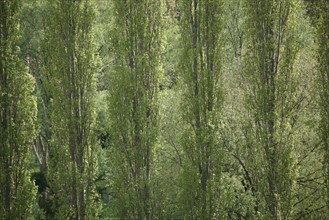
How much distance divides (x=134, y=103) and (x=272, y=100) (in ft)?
13.9

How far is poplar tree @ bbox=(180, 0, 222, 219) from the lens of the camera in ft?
47.6

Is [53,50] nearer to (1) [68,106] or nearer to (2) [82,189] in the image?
(1) [68,106]

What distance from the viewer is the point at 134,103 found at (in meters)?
15.2

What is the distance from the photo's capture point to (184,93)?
50.1 ft

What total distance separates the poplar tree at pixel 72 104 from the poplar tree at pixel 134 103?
0.78 meters

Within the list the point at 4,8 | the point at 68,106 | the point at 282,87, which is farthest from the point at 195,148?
the point at 4,8

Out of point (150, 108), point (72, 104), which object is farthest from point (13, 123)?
point (150, 108)

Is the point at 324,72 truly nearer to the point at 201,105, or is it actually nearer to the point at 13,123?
the point at 201,105

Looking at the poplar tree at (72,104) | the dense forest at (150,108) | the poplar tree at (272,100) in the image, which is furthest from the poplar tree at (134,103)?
the poplar tree at (272,100)

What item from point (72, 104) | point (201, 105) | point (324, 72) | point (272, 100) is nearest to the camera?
point (324, 72)

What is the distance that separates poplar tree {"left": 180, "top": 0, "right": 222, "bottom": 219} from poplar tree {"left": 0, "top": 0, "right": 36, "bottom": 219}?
189 inches

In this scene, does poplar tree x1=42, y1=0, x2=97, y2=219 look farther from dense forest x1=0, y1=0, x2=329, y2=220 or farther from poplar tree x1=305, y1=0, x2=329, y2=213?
poplar tree x1=305, y1=0, x2=329, y2=213

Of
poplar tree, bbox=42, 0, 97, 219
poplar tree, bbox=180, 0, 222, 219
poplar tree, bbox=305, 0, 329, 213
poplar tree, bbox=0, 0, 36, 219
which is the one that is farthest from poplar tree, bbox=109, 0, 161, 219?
poplar tree, bbox=305, 0, 329, 213

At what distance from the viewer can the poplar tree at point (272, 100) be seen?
1409cm
